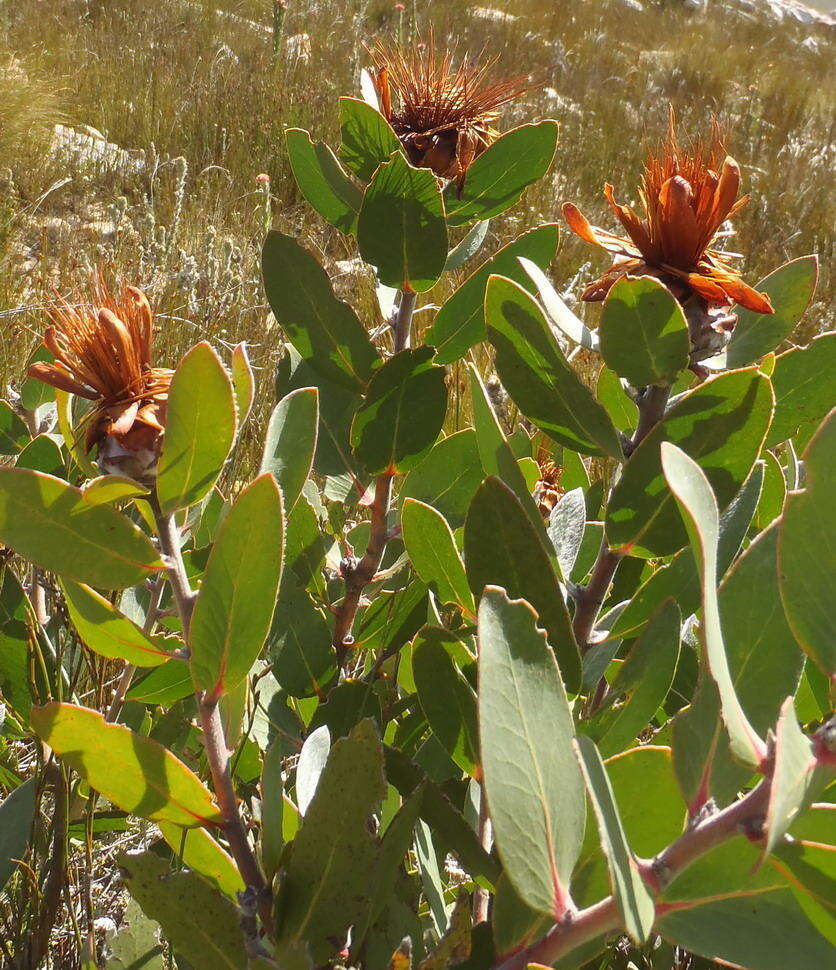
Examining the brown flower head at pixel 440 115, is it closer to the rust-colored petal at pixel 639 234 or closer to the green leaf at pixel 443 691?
the rust-colored petal at pixel 639 234

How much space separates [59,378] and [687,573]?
568 mm

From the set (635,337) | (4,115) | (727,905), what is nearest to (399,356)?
(635,337)

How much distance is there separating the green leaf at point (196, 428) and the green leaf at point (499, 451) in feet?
0.83

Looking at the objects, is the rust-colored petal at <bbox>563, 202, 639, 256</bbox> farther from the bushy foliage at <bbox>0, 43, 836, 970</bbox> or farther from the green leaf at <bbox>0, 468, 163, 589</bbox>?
the green leaf at <bbox>0, 468, 163, 589</bbox>

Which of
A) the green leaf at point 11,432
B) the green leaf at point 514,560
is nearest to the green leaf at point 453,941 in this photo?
the green leaf at point 514,560

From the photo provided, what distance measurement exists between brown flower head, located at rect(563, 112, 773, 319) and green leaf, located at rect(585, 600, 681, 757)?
254 millimetres

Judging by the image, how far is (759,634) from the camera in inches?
25.4

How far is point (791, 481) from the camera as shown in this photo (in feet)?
3.38

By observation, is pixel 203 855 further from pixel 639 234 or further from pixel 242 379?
pixel 639 234

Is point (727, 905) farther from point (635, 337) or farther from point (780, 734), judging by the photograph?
point (635, 337)

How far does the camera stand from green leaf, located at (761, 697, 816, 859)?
0.40m

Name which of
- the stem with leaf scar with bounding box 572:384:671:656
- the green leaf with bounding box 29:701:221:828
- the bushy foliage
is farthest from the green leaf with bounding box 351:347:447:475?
the green leaf with bounding box 29:701:221:828

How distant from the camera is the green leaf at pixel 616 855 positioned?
18.7 inches

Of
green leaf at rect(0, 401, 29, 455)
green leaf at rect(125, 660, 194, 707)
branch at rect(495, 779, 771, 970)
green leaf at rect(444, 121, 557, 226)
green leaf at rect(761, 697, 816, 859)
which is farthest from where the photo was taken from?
green leaf at rect(0, 401, 29, 455)
